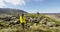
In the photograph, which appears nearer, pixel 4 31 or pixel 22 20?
pixel 22 20

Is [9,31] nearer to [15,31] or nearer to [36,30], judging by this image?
[15,31]

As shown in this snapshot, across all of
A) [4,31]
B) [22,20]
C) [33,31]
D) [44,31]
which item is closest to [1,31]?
[4,31]

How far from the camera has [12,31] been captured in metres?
26.3

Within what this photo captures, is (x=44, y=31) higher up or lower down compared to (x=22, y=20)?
lower down

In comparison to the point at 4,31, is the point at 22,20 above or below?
above

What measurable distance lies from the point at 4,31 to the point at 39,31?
5779 mm

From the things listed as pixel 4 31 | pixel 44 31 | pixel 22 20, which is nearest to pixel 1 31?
pixel 4 31

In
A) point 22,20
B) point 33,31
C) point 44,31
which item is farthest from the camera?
point 44,31

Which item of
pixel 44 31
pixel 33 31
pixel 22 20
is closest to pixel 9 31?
pixel 33 31

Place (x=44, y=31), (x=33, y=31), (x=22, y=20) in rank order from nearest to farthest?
1. (x=22, y=20)
2. (x=33, y=31)
3. (x=44, y=31)

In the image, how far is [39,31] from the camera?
26.8 metres

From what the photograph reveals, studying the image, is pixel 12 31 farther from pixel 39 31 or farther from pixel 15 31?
pixel 39 31

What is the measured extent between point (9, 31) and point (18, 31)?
147 cm

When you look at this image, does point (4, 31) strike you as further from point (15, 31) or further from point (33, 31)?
point (33, 31)
